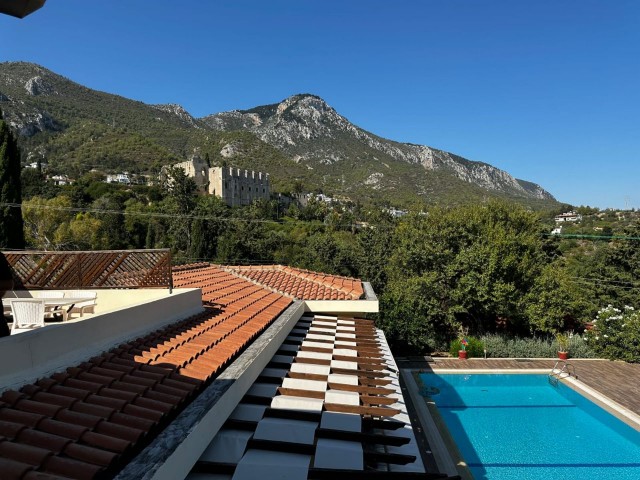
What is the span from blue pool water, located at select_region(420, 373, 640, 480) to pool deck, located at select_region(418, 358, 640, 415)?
0.91m

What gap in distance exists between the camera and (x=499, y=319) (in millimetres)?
29266

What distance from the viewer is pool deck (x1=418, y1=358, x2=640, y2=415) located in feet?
54.8

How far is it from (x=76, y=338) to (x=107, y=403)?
170cm

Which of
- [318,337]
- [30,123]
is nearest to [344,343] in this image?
[318,337]

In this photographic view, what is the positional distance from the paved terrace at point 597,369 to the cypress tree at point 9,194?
3169 cm

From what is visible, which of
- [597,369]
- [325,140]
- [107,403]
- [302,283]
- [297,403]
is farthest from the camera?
[325,140]

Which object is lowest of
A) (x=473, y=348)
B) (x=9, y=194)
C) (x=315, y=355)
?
(x=473, y=348)

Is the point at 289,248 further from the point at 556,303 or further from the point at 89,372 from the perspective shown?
the point at 89,372

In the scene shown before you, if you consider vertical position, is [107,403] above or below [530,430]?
above

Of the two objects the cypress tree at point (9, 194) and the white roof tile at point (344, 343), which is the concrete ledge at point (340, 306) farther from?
the cypress tree at point (9, 194)

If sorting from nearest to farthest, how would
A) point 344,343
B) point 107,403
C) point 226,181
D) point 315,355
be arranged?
point 107,403, point 315,355, point 344,343, point 226,181

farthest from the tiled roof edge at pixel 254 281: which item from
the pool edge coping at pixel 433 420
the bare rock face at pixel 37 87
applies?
the bare rock face at pixel 37 87

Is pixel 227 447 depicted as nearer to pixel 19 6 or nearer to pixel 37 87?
pixel 19 6

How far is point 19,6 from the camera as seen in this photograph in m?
1.98
